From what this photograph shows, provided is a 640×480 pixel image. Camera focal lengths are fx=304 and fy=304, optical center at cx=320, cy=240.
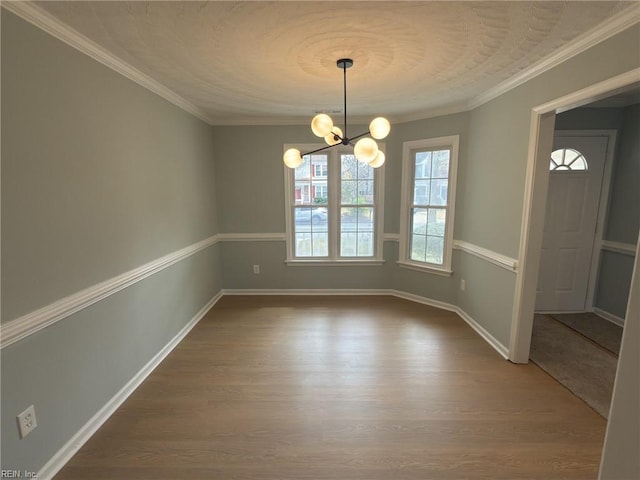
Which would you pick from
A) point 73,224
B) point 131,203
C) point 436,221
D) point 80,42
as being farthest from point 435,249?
point 80,42

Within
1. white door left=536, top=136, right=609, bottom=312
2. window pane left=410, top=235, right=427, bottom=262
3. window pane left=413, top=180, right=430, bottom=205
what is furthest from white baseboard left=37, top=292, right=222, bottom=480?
white door left=536, top=136, right=609, bottom=312

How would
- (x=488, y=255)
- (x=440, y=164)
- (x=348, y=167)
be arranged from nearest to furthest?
(x=488, y=255) → (x=440, y=164) → (x=348, y=167)

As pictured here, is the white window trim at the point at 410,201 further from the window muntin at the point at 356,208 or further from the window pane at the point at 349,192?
the window pane at the point at 349,192

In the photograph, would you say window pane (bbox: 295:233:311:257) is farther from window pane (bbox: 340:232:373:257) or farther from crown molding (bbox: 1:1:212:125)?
crown molding (bbox: 1:1:212:125)

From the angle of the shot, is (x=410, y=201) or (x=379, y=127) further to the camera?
(x=410, y=201)

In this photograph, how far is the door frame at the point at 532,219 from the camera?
2375mm

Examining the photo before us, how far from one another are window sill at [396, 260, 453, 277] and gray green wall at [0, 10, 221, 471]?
9.72 ft

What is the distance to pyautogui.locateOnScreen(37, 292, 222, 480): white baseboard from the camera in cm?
168

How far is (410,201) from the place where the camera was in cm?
409

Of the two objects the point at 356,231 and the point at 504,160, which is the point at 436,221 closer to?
the point at 356,231

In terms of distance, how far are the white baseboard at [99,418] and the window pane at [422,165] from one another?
11.2ft

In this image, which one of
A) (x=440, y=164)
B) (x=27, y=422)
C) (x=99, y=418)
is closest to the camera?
(x=27, y=422)

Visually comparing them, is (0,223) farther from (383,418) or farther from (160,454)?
(383,418)

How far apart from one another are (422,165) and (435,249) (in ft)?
3.62
